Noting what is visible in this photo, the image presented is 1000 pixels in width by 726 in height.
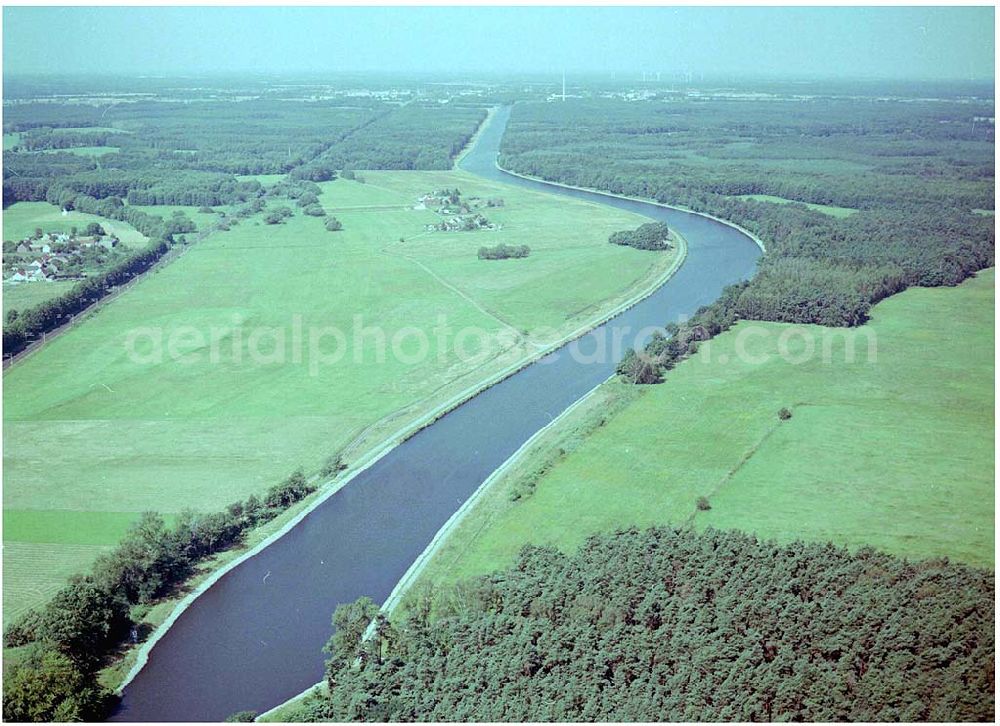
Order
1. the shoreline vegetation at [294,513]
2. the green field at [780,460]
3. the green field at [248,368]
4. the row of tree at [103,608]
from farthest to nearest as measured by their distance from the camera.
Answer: the green field at [248,368]
the green field at [780,460]
the shoreline vegetation at [294,513]
the row of tree at [103,608]

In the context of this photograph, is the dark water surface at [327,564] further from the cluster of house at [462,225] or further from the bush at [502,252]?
the cluster of house at [462,225]

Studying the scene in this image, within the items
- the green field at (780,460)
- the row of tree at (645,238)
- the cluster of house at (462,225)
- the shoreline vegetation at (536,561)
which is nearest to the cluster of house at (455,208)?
the cluster of house at (462,225)

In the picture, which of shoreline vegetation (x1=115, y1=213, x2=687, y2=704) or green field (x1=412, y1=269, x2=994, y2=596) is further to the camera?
green field (x1=412, y1=269, x2=994, y2=596)

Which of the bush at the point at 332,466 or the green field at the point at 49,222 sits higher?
the green field at the point at 49,222

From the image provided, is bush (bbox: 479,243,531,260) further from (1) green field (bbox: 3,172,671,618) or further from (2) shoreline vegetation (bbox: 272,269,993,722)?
(2) shoreline vegetation (bbox: 272,269,993,722)

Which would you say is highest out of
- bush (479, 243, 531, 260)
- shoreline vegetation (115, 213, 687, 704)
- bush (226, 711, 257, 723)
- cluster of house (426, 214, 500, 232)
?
cluster of house (426, 214, 500, 232)

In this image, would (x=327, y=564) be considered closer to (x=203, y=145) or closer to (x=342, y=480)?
(x=342, y=480)

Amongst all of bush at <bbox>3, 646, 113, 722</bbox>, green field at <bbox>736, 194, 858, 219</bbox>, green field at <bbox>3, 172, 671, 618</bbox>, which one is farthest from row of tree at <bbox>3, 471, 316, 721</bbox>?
green field at <bbox>736, 194, 858, 219</bbox>
